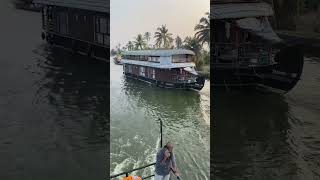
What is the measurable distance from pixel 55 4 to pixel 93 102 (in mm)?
1060

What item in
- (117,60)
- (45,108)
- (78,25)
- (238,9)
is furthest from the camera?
(238,9)

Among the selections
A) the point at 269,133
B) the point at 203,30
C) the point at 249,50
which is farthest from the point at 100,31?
the point at 269,133

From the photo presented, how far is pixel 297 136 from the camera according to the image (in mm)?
4906

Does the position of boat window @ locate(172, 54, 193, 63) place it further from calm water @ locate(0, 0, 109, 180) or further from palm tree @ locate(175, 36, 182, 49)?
calm water @ locate(0, 0, 109, 180)

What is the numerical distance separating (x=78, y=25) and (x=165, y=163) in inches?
65.6

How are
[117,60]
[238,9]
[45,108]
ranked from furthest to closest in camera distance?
[238,9], [117,60], [45,108]

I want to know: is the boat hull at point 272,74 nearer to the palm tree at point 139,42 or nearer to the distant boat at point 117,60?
the palm tree at point 139,42

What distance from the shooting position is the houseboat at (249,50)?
4965mm

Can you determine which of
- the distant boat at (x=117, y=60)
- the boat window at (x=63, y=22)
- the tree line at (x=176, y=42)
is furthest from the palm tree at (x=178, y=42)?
the boat window at (x=63, y=22)

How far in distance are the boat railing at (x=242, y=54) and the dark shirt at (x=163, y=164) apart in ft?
3.64

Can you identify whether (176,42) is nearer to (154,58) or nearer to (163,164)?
(154,58)

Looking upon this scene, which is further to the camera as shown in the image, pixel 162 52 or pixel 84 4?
pixel 162 52

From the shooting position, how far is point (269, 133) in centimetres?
495

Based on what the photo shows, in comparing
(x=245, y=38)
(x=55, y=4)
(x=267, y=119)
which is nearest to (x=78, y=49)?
(x=55, y=4)
